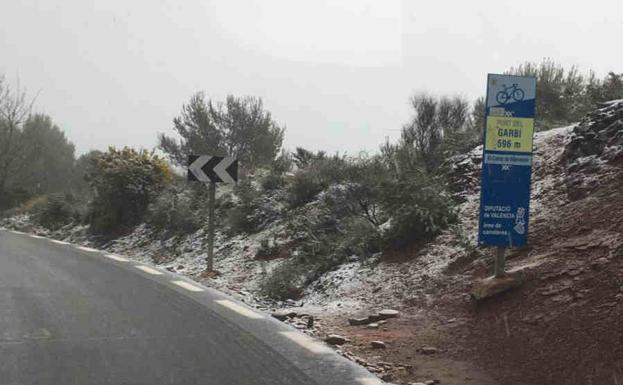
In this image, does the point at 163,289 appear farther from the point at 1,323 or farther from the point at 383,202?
the point at 383,202

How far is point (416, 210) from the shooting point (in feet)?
30.6

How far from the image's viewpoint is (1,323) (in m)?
6.77

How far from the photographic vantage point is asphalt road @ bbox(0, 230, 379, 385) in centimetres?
507

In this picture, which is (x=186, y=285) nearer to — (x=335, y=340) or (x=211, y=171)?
(x=211, y=171)

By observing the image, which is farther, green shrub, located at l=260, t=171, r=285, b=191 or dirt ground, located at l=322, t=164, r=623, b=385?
green shrub, located at l=260, t=171, r=285, b=191

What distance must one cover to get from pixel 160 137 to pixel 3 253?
2459cm

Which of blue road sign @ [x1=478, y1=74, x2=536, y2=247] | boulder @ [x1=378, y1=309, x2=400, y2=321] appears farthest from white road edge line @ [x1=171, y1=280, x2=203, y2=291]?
blue road sign @ [x1=478, y1=74, x2=536, y2=247]

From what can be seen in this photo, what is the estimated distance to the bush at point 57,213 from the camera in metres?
22.2

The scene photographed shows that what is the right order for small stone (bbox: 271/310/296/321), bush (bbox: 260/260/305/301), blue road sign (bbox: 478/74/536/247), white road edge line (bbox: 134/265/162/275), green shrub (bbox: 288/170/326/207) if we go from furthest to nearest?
green shrub (bbox: 288/170/326/207) < white road edge line (bbox: 134/265/162/275) < bush (bbox: 260/260/305/301) < small stone (bbox: 271/310/296/321) < blue road sign (bbox: 478/74/536/247)

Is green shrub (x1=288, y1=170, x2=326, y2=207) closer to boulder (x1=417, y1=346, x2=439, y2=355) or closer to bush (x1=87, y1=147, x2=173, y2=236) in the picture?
bush (x1=87, y1=147, x2=173, y2=236)

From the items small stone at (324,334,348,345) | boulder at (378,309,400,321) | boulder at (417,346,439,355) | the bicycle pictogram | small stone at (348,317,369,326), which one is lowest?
small stone at (324,334,348,345)

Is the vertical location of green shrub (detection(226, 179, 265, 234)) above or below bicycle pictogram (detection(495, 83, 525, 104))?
below

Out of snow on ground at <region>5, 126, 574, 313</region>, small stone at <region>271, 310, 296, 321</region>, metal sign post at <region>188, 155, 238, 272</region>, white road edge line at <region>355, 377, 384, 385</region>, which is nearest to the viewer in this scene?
white road edge line at <region>355, 377, 384, 385</region>

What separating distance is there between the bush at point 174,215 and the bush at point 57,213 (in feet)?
17.5
